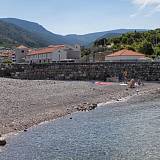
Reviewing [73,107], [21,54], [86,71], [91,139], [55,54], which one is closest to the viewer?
[91,139]

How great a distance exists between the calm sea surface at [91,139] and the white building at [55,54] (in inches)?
3468

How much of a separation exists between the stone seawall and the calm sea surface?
34.9m

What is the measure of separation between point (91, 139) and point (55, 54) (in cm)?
10099

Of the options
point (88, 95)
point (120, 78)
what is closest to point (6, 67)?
point (120, 78)

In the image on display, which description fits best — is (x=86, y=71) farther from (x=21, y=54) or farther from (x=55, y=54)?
(x=21, y=54)

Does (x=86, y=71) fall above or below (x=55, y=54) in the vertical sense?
below

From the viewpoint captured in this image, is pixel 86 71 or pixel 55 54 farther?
pixel 55 54

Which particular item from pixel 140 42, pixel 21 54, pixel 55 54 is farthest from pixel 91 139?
A: pixel 21 54

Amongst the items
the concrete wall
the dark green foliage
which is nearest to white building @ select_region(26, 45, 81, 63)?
the dark green foliage

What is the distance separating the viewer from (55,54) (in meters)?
128

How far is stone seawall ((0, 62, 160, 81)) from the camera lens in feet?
238

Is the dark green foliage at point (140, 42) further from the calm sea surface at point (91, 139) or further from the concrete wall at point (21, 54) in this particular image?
the calm sea surface at point (91, 139)

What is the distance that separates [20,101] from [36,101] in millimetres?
1629

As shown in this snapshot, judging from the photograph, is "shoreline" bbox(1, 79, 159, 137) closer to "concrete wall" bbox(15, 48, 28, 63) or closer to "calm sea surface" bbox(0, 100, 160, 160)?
"calm sea surface" bbox(0, 100, 160, 160)
